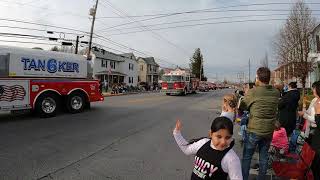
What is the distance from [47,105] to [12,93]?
5.89ft

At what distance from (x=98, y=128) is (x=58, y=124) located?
1.85 m

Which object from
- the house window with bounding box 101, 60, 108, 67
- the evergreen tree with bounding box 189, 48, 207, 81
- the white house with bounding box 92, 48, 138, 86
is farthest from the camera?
the evergreen tree with bounding box 189, 48, 207, 81

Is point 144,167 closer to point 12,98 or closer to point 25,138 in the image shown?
point 25,138

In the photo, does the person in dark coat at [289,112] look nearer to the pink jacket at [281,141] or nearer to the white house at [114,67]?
the pink jacket at [281,141]

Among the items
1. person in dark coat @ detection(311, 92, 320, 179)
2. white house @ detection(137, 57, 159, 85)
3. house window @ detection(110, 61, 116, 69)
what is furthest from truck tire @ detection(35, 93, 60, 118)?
white house @ detection(137, 57, 159, 85)

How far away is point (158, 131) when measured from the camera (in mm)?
12672

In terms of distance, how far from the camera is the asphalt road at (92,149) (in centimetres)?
700

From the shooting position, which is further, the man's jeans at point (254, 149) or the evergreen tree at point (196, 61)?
the evergreen tree at point (196, 61)

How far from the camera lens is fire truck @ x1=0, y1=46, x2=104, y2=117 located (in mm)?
14758

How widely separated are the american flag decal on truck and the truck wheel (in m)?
2.67

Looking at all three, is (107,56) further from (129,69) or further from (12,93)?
(12,93)

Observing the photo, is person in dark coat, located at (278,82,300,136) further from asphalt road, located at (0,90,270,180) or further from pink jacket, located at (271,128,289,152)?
asphalt road, located at (0,90,270,180)

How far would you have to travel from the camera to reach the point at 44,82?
1608cm

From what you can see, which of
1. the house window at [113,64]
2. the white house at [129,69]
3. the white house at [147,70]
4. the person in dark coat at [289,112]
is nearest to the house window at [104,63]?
the house window at [113,64]
